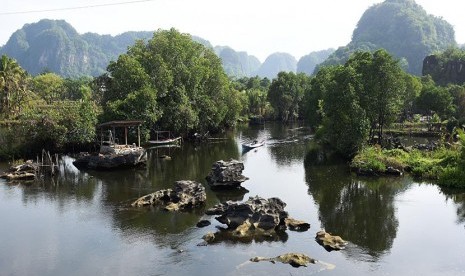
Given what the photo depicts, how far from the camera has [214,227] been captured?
2900 cm

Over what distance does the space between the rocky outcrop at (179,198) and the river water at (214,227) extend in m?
1.21

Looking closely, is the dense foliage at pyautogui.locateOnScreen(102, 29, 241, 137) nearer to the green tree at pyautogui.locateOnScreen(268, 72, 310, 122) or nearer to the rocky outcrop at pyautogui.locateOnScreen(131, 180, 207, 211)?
the rocky outcrop at pyautogui.locateOnScreen(131, 180, 207, 211)

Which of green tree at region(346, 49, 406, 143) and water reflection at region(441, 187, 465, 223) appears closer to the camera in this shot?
water reflection at region(441, 187, 465, 223)

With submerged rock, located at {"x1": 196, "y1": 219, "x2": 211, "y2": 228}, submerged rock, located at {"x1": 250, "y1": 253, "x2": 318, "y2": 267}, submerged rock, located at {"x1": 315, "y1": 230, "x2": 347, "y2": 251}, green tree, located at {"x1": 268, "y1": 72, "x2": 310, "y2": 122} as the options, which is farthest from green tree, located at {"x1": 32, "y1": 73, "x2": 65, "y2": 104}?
submerged rock, located at {"x1": 250, "y1": 253, "x2": 318, "y2": 267}

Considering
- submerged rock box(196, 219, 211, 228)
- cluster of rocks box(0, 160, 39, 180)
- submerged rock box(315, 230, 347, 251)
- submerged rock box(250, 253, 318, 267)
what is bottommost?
submerged rock box(250, 253, 318, 267)

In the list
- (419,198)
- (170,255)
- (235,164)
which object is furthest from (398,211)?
(170,255)

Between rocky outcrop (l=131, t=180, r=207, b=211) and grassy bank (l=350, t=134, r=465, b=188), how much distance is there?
62.7ft

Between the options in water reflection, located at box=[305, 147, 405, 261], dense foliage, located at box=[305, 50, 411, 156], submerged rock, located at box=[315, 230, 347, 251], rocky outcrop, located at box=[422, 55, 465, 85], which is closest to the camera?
submerged rock, located at box=[315, 230, 347, 251]

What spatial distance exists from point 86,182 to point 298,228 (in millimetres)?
23195

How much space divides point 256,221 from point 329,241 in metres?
5.14

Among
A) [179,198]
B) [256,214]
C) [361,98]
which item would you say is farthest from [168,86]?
[256,214]

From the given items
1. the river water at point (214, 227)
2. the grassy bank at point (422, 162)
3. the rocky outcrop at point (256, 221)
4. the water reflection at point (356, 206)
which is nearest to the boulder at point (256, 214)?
the rocky outcrop at point (256, 221)

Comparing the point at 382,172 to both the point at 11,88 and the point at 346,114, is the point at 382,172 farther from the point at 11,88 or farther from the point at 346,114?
the point at 11,88

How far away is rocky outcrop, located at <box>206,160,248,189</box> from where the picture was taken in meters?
38.7
